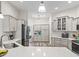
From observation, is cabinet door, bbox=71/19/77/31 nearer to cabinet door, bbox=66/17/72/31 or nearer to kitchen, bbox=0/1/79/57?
kitchen, bbox=0/1/79/57

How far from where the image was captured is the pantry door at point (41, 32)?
11.0 meters

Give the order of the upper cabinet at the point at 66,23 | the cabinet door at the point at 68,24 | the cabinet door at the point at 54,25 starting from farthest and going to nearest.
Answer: the cabinet door at the point at 54,25 → the cabinet door at the point at 68,24 → the upper cabinet at the point at 66,23

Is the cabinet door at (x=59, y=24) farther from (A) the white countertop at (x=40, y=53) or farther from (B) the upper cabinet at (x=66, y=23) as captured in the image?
(A) the white countertop at (x=40, y=53)

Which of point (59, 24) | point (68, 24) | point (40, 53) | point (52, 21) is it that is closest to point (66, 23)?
point (68, 24)

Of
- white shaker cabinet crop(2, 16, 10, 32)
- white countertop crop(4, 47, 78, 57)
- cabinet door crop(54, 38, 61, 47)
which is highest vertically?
white shaker cabinet crop(2, 16, 10, 32)

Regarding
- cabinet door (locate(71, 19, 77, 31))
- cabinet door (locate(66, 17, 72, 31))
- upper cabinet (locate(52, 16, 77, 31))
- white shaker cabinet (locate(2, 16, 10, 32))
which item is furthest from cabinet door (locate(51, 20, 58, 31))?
white shaker cabinet (locate(2, 16, 10, 32))

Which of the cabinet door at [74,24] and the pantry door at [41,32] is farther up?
the cabinet door at [74,24]

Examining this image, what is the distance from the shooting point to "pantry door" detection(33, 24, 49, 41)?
11.0 metres

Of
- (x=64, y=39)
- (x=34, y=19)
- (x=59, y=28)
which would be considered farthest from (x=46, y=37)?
(x=64, y=39)

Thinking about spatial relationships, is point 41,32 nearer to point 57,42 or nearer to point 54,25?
point 54,25

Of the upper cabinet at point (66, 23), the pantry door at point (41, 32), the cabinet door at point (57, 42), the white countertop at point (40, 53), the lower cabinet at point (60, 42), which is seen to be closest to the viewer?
the white countertop at point (40, 53)

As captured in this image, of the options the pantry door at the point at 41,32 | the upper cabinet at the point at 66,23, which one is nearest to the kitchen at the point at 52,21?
Answer: the upper cabinet at the point at 66,23

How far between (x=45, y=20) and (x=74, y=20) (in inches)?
204

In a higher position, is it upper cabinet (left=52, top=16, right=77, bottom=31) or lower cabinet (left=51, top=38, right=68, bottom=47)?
upper cabinet (left=52, top=16, right=77, bottom=31)
